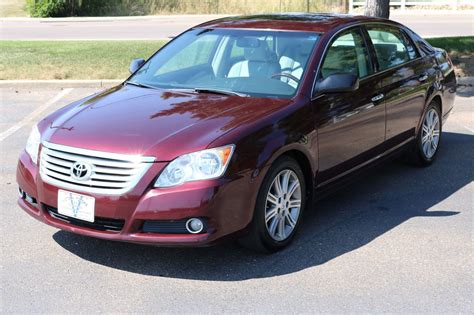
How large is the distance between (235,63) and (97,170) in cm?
176

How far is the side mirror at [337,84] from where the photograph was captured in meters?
4.98

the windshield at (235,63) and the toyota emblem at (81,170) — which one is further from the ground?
the windshield at (235,63)

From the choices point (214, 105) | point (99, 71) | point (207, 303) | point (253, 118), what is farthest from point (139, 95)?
point (99, 71)

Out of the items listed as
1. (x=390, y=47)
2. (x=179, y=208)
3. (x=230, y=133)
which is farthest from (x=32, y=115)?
(x=179, y=208)

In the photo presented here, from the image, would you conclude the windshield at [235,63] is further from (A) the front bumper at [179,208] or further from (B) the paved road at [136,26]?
(B) the paved road at [136,26]

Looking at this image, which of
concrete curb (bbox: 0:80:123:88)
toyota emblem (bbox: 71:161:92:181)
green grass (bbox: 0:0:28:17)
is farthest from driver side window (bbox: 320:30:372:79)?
green grass (bbox: 0:0:28:17)

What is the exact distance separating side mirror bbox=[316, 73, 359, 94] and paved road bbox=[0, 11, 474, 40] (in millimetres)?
15073

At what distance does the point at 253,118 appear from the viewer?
4.49 metres

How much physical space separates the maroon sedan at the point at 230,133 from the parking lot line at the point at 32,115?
3.10 meters

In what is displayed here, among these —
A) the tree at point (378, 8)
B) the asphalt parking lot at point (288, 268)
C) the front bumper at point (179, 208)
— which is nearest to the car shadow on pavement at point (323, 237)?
the asphalt parking lot at point (288, 268)

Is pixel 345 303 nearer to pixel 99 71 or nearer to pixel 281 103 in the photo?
pixel 281 103

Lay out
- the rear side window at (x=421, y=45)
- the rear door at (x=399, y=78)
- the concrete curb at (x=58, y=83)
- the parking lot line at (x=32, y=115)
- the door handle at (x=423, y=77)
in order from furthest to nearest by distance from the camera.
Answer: the concrete curb at (x=58, y=83), the parking lot line at (x=32, y=115), the rear side window at (x=421, y=45), the door handle at (x=423, y=77), the rear door at (x=399, y=78)

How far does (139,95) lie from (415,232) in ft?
7.89

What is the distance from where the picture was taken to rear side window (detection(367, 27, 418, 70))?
6.02m
